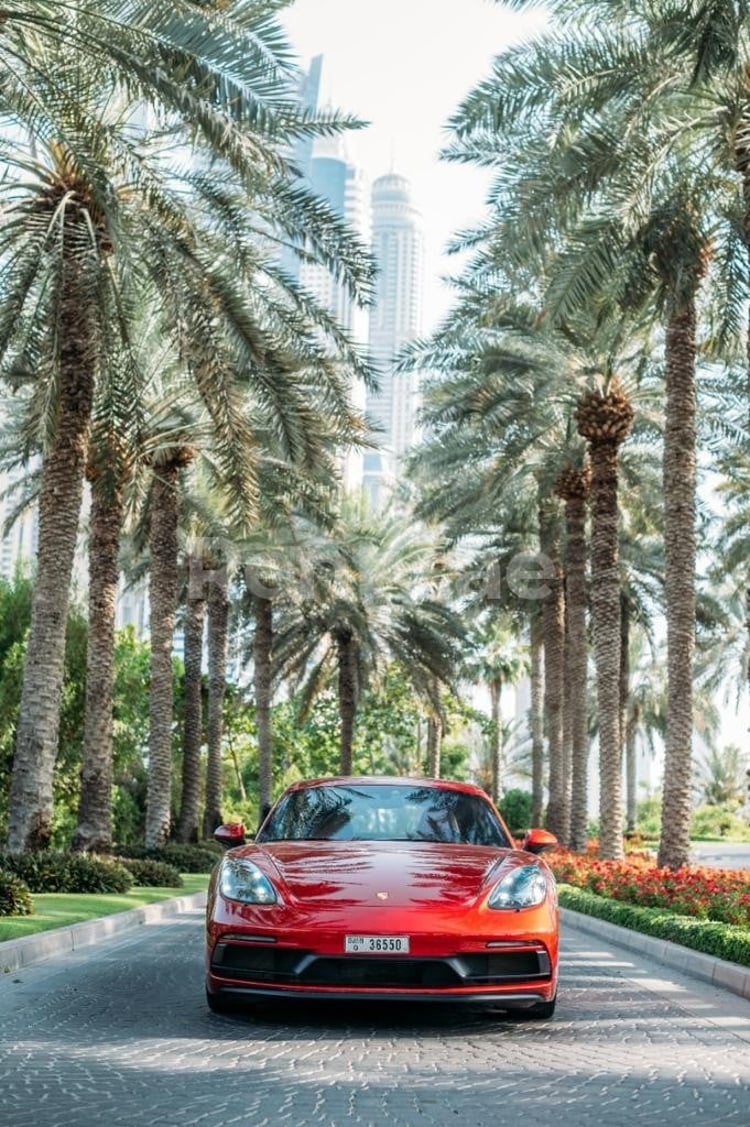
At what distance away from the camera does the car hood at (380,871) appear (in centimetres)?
780

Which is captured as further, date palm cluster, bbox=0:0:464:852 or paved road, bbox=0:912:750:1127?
date palm cluster, bbox=0:0:464:852

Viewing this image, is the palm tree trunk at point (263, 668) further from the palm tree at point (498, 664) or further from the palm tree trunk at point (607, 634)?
the palm tree at point (498, 664)

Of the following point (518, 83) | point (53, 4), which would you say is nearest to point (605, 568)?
point (518, 83)

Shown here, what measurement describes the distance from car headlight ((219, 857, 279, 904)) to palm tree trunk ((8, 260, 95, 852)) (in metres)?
10.0

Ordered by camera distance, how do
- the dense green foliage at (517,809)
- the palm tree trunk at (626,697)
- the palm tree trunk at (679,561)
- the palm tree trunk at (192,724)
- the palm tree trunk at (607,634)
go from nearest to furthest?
the palm tree trunk at (679,561) < the palm tree trunk at (607,634) < the palm tree trunk at (192,724) < the palm tree trunk at (626,697) < the dense green foliage at (517,809)

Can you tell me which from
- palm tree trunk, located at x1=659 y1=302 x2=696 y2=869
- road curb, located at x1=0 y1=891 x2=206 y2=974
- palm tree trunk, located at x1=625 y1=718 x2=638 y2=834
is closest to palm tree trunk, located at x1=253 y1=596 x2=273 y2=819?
palm tree trunk, located at x1=659 y1=302 x2=696 y2=869

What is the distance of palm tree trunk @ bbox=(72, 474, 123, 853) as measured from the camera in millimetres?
21953

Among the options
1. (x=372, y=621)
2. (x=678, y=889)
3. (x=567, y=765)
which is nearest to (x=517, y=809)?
(x=372, y=621)

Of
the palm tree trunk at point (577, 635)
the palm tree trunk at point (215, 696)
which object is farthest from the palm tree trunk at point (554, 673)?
the palm tree trunk at point (215, 696)

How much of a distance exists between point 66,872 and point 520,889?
11.2 m

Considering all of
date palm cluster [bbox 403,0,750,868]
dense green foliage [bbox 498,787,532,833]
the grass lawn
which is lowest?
dense green foliage [bbox 498,787,532,833]

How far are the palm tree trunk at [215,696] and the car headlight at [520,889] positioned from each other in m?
28.3

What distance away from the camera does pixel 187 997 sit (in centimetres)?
916

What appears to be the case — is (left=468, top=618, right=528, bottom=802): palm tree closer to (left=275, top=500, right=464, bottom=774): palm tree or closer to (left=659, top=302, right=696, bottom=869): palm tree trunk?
(left=275, top=500, right=464, bottom=774): palm tree
